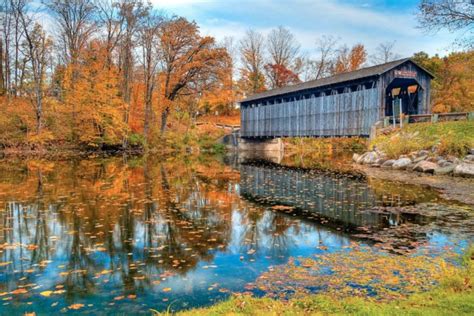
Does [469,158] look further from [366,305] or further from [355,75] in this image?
[366,305]

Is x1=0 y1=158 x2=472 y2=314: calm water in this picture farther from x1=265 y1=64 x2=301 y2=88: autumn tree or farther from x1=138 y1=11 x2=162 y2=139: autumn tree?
x1=265 y1=64 x2=301 y2=88: autumn tree

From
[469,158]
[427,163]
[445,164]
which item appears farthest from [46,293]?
[427,163]

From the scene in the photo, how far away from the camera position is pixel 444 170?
734 inches

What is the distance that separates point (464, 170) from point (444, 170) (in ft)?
3.91

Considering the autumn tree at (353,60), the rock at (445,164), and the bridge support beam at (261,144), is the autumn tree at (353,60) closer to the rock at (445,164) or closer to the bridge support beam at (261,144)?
the bridge support beam at (261,144)

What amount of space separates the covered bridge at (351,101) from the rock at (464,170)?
9.31m

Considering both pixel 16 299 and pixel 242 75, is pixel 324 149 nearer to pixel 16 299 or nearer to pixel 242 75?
pixel 242 75

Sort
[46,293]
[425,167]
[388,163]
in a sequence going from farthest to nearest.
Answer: [388,163], [425,167], [46,293]

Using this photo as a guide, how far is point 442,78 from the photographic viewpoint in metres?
44.4

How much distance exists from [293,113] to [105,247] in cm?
3115

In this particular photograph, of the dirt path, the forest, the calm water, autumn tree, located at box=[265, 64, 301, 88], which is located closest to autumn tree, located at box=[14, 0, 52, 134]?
the forest

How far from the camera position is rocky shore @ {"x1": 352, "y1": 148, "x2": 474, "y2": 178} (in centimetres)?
1781

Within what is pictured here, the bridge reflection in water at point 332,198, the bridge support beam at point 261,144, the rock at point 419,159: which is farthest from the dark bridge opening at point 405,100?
the bridge support beam at point 261,144

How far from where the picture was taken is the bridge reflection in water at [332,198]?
31.0ft
